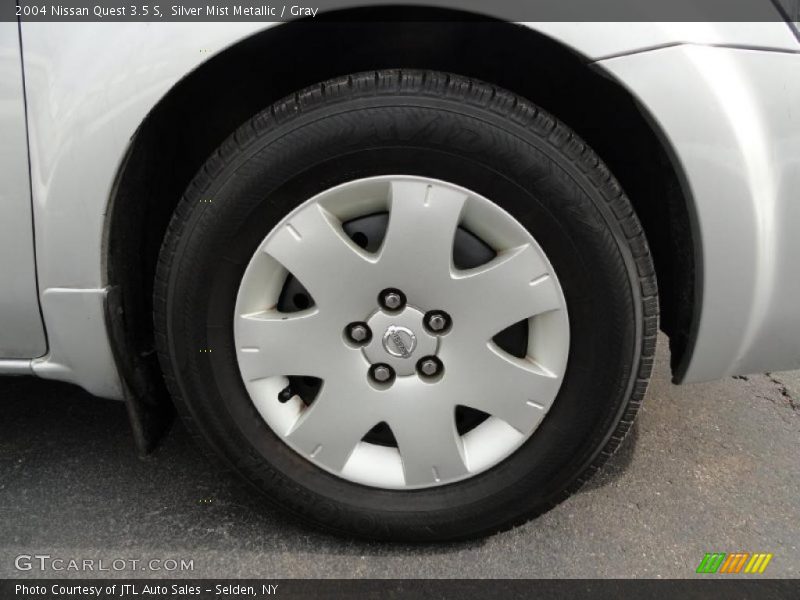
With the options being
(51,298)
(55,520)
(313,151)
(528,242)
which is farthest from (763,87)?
(55,520)

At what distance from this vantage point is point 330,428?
1396mm

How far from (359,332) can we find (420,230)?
247 millimetres

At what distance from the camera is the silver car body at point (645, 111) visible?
1164mm

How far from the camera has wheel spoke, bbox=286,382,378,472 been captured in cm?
138

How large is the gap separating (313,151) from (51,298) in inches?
24.7

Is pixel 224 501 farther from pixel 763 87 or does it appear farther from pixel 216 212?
pixel 763 87

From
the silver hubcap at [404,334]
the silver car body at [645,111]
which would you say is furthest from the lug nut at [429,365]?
the silver car body at [645,111]

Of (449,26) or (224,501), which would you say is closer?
(449,26)

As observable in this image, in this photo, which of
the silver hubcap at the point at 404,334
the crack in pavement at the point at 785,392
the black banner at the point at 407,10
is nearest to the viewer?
the black banner at the point at 407,10

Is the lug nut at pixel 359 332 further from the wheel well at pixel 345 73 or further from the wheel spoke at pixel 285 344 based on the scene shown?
the wheel well at pixel 345 73

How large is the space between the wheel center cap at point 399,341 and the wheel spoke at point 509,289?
12 cm

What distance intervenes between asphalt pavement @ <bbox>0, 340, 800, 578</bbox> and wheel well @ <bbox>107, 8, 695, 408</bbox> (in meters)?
0.32

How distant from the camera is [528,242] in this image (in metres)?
1.27
